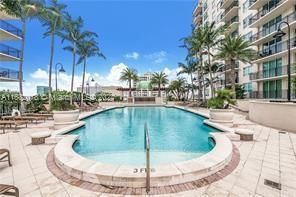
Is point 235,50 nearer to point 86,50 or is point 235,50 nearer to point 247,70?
point 247,70

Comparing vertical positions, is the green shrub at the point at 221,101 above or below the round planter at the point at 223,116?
above

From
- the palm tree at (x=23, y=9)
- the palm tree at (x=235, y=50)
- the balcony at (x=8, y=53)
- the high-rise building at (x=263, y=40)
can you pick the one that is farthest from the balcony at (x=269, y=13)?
the balcony at (x=8, y=53)

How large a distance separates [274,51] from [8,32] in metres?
32.1

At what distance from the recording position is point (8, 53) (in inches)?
905

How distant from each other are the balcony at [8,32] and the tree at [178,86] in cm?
3298

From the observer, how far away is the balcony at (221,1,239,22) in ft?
111

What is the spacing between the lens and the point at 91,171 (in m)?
4.43

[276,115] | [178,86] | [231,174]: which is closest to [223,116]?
[276,115]

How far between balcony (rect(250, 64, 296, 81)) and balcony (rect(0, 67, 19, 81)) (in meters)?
31.9

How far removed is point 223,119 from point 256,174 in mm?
8155

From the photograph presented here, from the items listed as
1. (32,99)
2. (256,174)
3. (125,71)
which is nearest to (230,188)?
(256,174)

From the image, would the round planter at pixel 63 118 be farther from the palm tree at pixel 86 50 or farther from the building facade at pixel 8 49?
the palm tree at pixel 86 50

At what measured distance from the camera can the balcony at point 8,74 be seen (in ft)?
73.8

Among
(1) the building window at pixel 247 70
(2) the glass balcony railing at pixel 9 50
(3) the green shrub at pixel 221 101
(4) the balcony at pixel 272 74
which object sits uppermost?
(2) the glass balcony railing at pixel 9 50
